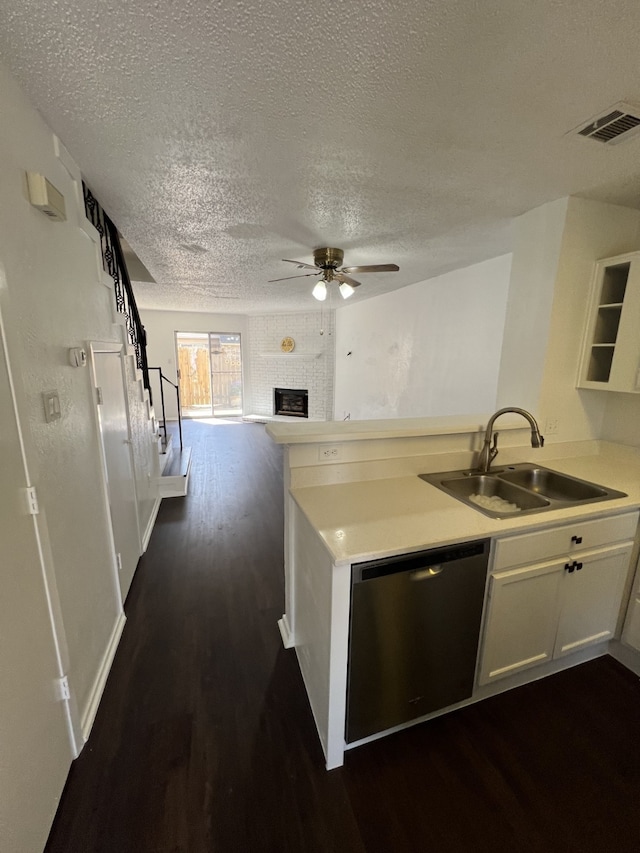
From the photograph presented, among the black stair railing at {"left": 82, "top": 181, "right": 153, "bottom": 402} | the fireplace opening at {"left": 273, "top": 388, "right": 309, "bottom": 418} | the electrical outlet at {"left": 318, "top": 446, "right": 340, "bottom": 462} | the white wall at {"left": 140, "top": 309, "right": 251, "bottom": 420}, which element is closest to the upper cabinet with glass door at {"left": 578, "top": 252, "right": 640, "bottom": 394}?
the electrical outlet at {"left": 318, "top": 446, "right": 340, "bottom": 462}

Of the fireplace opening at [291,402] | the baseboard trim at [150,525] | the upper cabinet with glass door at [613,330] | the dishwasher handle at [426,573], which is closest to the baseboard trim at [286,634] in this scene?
the dishwasher handle at [426,573]

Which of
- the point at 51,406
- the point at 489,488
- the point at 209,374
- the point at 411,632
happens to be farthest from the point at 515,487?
the point at 209,374

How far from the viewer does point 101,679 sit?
169cm

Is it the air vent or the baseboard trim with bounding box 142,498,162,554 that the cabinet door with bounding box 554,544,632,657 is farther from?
the baseboard trim with bounding box 142,498,162,554

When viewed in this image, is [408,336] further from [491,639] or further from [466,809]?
[466,809]

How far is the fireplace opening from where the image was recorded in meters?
7.71

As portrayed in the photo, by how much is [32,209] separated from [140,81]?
23.1 inches

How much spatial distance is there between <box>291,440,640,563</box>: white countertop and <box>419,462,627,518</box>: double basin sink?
10cm

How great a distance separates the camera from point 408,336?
4.45m

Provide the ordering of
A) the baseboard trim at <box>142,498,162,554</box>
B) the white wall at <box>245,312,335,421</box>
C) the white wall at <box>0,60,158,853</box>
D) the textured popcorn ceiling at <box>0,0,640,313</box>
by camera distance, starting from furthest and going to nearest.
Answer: the white wall at <box>245,312,335,421</box>, the baseboard trim at <box>142,498,162,554</box>, the white wall at <box>0,60,158,853</box>, the textured popcorn ceiling at <box>0,0,640,313</box>

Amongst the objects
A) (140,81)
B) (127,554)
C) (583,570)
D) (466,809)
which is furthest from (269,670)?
(140,81)

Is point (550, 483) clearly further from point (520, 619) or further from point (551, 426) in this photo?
point (520, 619)

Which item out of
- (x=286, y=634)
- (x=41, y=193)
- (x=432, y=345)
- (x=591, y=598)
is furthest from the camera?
(x=432, y=345)

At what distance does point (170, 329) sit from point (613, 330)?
7.46 metres
